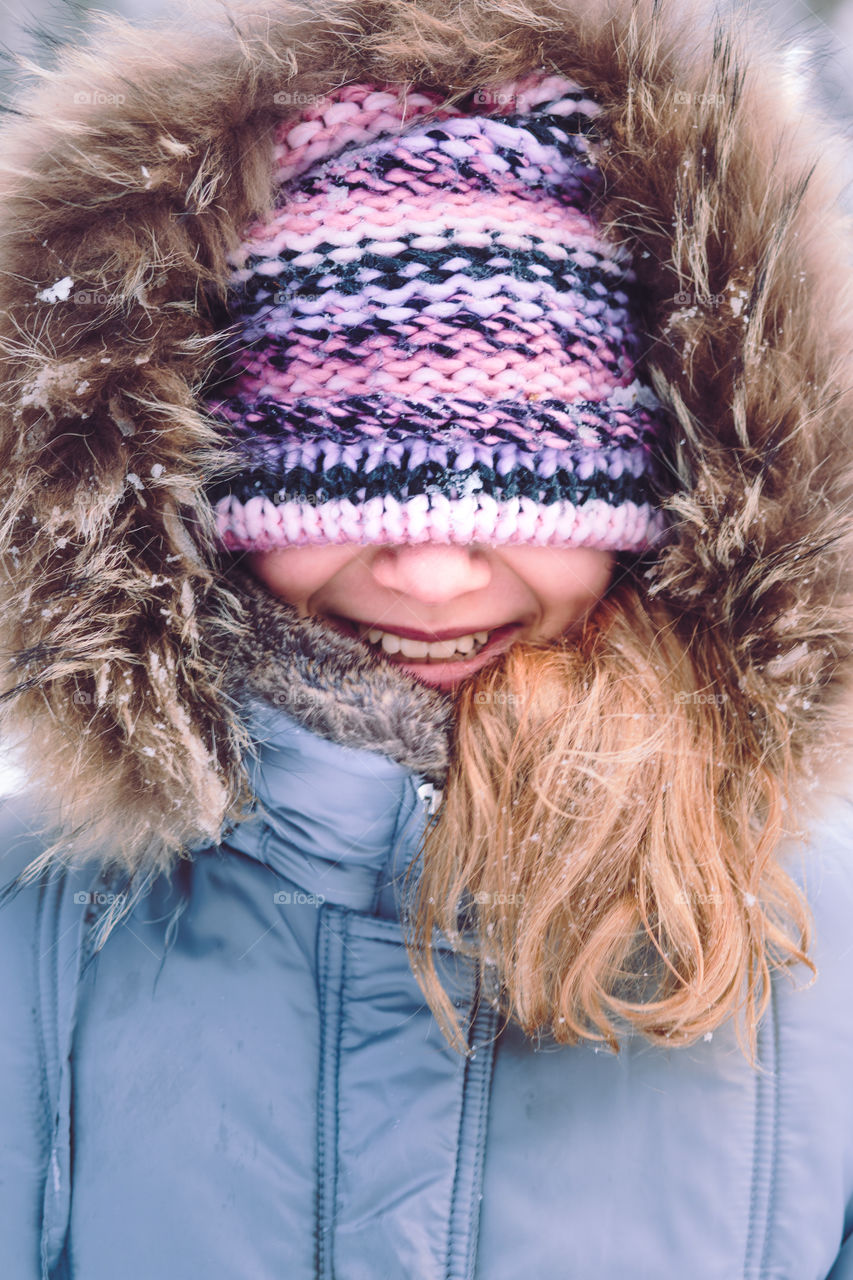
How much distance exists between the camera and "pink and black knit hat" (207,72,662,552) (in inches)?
31.8

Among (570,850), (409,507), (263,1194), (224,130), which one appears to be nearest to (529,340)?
(409,507)

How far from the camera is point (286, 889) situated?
93cm

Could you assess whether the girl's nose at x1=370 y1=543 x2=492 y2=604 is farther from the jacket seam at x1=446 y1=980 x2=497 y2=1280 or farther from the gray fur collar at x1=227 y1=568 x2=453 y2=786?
the jacket seam at x1=446 y1=980 x2=497 y2=1280

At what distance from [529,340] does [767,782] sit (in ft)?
1.75

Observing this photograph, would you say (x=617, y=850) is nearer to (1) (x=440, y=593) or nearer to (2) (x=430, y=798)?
(2) (x=430, y=798)

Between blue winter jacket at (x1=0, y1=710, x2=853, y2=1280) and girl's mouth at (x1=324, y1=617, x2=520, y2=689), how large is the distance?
0.47ft

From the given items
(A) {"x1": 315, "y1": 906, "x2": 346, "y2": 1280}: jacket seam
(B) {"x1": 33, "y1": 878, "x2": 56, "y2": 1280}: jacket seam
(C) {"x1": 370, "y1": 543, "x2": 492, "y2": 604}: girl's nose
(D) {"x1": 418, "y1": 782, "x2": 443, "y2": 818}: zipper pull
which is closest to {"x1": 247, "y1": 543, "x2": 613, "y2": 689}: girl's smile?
(C) {"x1": 370, "y1": 543, "x2": 492, "y2": 604}: girl's nose

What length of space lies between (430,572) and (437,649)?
0.47ft

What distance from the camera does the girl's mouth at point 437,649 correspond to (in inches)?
38.0

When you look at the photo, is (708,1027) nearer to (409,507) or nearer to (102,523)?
(409,507)

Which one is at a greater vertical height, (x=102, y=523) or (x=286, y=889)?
(x=102, y=523)

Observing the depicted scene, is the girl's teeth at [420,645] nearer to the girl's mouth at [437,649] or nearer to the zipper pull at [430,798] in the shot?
the girl's mouth at [437,649]

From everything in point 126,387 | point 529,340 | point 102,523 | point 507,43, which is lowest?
point 102,523

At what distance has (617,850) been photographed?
835 mm
